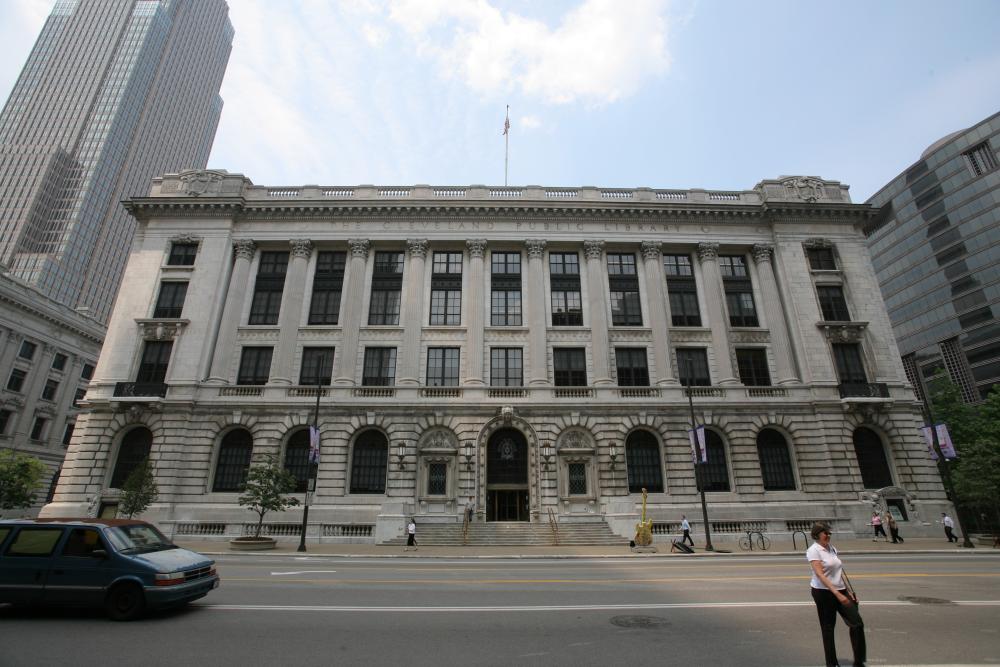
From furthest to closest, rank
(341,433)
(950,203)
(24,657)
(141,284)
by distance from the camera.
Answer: (950,203) → (141,284) → (341,433) → (24,657)

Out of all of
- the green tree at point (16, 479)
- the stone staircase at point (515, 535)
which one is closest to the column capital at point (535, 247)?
the stone staircase at point (515, 535)

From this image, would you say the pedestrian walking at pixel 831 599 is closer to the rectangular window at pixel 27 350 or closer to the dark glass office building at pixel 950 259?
the dark glass office building at pixel 950 259

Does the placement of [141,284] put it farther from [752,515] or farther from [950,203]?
[950,203]

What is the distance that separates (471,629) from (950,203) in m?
83.3

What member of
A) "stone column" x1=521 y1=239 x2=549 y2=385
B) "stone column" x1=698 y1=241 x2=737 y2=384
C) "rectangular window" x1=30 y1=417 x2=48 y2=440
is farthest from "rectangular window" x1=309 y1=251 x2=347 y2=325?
"rectangular window" x1=30 y1=417 x2=48 y2=440

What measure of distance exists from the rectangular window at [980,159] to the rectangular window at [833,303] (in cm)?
4619

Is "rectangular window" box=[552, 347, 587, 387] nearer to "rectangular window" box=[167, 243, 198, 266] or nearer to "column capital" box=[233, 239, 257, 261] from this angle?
"column capital" box=[233, 239, 257, 261]

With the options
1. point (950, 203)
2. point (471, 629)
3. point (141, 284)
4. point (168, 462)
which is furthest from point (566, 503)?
point (950, 203)

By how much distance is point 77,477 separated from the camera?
29.1m

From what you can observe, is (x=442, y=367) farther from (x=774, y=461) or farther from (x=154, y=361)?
(x=774, y=461)

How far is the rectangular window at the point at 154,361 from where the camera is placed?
31.8m

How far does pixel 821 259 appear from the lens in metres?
35.9

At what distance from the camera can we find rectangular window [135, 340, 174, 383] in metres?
31.8

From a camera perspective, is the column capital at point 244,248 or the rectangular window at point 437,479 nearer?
the rectangular window at point 437,479
